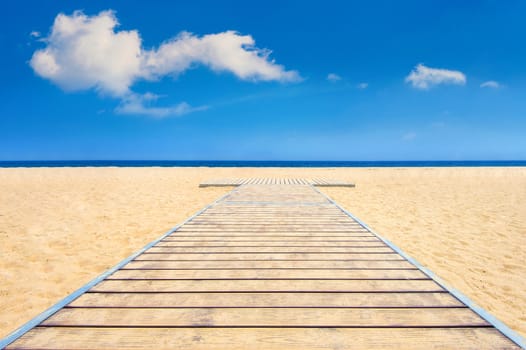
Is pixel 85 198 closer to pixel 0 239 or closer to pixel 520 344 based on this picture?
pixel 0 239

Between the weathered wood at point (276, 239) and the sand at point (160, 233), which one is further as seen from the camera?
the weathered wood at point (276, 239)

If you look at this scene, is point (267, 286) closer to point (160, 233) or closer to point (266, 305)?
point (266, 305)

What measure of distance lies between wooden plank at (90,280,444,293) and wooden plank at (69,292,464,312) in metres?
0.08

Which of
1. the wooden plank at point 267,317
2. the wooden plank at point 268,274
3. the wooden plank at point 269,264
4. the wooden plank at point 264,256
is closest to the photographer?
the wooden plank at point 267,317

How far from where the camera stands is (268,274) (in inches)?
109

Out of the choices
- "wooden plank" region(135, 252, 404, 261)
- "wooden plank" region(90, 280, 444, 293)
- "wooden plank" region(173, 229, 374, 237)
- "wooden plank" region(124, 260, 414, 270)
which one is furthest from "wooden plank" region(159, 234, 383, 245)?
"wooden plank" region(90, 280, 444, 293)

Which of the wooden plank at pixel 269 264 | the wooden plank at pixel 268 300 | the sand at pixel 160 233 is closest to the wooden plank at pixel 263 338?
the wooden plank at pixel 268 300

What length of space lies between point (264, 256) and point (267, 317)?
1291 millimetres

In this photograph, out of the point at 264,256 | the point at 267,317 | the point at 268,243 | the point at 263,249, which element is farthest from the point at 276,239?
the point at 267,317

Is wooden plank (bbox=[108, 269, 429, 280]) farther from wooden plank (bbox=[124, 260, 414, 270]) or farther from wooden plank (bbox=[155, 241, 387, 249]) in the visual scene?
wooden plank (bbox=[155, 241, 387, 249])

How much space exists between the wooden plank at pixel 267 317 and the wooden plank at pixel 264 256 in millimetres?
1109

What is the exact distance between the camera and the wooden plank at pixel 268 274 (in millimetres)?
2703

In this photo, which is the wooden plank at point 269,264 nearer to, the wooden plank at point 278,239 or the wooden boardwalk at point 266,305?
the wooden boardwalk at point 266,305

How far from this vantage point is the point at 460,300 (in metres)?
2.24
